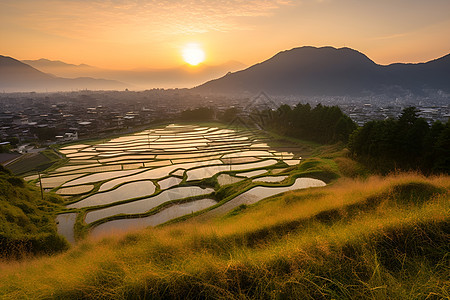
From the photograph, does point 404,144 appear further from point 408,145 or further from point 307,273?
point 307,273

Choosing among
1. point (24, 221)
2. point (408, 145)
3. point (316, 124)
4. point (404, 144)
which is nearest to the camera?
point (24, 221)

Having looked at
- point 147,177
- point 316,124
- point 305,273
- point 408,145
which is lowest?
point 147,177

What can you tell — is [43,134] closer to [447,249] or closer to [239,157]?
[239,157]

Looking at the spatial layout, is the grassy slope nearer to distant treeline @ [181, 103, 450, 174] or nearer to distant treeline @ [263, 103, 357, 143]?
distant treeline @ [181, 103, 450, 174]

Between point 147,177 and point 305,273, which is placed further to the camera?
point 147,177

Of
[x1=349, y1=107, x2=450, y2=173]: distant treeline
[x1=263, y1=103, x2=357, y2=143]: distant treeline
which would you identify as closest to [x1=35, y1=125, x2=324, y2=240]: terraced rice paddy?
[x1=263, y1=103, x2=357, y2=143]: distant treeline

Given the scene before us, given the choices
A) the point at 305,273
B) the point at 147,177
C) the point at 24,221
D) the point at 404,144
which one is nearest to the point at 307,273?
the point at 305,273
